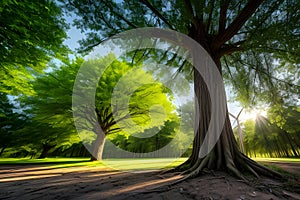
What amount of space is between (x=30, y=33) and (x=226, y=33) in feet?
19.8

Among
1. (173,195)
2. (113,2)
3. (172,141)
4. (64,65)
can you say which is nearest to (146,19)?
(113,2)

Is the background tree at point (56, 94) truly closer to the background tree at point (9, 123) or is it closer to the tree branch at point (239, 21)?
the tree branch at point (239, 21)

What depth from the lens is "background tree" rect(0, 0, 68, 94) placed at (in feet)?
13.4

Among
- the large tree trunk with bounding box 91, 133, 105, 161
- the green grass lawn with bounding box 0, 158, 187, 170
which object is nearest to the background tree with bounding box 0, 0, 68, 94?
the green grass lawn with bounding box 0, 158, 187, 170

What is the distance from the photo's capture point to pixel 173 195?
217cm

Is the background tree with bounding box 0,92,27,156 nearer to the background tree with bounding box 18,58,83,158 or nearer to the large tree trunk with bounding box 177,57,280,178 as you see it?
the background tree with bounding box 18,58,83,158

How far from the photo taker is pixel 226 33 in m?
4.67

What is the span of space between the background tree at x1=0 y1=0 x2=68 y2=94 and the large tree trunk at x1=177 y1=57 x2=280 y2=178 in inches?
199

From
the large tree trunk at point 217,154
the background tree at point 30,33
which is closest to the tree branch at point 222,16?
the large tree trunk at point 217,154

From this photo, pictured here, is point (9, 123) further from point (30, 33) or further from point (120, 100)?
point (30, 33)

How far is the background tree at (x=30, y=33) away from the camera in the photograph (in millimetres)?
4086

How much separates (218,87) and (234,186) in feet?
9.50

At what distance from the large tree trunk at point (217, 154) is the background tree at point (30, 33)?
5063 mm

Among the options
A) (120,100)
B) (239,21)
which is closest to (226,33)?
(239,21)
